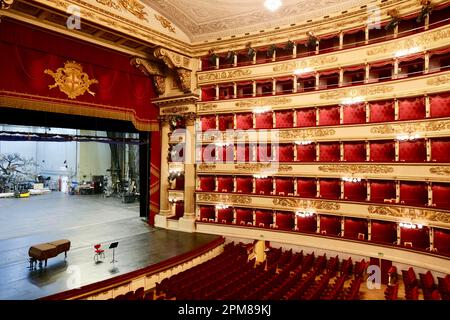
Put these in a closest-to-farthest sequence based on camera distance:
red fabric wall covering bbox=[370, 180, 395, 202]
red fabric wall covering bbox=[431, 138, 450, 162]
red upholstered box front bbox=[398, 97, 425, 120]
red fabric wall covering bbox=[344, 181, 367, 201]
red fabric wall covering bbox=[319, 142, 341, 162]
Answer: red fabric wall covering bbox=[431, 138, 450, 162] < red upholstered box front bbox=[398, 97, 425, 120] < red fabric wall covering bbox=[370, 180, 395, 202] < red fabric wall covering bbox=[344, 181, 367, 201] < red fabric wall covering bbox=[319, 142, 341, 162]

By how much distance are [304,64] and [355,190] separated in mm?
6208

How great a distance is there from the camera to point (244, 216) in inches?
607

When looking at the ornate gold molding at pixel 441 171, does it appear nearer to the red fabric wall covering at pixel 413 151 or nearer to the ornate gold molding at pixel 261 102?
the red fabric wall covering at pixel 413 151

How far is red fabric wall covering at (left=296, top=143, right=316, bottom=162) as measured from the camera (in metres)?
14.4

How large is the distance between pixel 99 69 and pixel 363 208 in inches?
516

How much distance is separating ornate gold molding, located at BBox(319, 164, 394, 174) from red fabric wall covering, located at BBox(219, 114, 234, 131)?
17.9ft

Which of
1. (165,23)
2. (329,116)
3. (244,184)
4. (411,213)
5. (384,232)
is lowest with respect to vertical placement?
(384,232)

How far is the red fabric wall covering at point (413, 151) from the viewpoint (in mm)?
12000

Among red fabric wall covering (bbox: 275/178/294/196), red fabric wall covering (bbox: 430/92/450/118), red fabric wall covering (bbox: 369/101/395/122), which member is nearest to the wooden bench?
red fabric wall covering (bbox: 275/178/294/196)

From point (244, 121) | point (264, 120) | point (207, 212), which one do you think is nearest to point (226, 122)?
point (244, 121)

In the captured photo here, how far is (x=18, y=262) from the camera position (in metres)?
10.6

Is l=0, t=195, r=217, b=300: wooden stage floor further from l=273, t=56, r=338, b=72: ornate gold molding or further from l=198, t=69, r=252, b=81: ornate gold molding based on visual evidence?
l=273, t=56, r=338, b=72: ornate gold molding

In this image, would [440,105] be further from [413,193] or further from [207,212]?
[207,212]

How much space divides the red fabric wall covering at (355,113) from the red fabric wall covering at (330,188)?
2.80 metres
